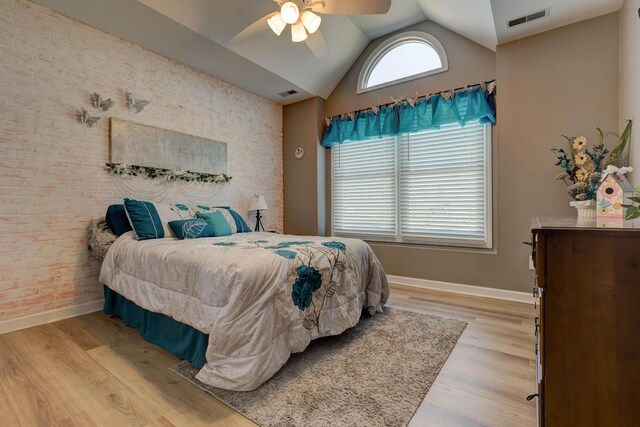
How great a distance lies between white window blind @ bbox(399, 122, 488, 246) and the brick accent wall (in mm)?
3098

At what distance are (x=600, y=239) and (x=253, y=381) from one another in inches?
65.0

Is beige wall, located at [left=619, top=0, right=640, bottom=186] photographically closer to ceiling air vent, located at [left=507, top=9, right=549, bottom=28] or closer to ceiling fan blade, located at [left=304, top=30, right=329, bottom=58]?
ceiling air vent, located at [left=507, top=9, right=549, bottom=28]

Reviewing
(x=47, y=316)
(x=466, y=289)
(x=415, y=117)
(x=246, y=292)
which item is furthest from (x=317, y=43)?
(x=47, y=316)

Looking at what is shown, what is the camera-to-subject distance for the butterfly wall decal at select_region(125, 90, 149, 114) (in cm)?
307

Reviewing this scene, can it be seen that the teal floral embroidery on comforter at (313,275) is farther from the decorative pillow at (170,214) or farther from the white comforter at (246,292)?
the decorative pillow at (170,214)

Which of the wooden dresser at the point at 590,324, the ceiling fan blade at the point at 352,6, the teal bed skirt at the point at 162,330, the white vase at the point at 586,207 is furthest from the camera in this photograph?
the ceiling fan blade at the point at 352,6

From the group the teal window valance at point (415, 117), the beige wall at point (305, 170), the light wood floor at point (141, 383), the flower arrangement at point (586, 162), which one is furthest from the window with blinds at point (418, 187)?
the light wood floor at point (141, 383)

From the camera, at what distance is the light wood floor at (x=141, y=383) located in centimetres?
146

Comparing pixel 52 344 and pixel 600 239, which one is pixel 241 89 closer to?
pixel 52 344

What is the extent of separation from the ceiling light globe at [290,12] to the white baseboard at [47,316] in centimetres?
314

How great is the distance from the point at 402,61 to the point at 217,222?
3.23 metres

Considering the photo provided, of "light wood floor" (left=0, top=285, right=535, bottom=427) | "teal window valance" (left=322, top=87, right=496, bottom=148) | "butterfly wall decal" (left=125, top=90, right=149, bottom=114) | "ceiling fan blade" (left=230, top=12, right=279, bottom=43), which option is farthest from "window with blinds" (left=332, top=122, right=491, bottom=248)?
"butterfly wall decal" (left=125, top=90, right=149, bottom=114)

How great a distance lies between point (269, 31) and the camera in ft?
11.0

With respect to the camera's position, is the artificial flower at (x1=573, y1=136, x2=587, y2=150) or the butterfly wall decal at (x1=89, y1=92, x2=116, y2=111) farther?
the butterfly wall decal at (x1=89, y1=92, x2=116, y2=111)
